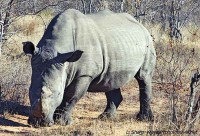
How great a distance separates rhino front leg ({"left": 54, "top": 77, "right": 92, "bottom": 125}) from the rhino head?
1.47 feet

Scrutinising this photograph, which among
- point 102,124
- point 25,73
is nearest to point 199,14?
point 25,73

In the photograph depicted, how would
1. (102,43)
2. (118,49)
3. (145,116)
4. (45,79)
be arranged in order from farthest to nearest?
(145,116)
(118,49)
(102,43)
(45,79)

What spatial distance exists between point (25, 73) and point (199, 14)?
16.5m

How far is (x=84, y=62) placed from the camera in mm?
7398

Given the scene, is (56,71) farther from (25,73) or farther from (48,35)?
(25,73)

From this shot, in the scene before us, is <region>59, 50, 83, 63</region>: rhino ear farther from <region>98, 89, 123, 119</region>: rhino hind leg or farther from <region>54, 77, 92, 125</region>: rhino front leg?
<region>98, 89, 123, 119</region>: rhino hind leg

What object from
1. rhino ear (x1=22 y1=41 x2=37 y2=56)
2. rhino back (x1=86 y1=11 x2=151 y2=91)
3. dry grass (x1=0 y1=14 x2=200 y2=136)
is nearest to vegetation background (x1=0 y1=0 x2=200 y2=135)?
dry grass (x1=0 y1=14 x2=200 y2=136)

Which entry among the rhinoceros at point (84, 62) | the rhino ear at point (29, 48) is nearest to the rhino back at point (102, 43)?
the rhinoceros at point (84, 62)

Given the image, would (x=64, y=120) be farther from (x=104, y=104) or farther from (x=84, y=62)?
(x=104, y=104)

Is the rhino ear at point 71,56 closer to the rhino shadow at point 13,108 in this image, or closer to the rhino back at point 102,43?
the rhino back at point 102,43

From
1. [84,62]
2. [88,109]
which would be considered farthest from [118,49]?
[88,109]

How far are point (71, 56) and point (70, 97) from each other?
93cm

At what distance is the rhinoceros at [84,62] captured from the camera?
688 cm

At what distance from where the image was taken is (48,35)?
7410mm
